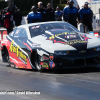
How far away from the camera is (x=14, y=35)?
392 inches

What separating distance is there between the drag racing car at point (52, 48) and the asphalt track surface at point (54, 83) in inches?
9.6

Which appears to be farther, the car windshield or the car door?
the car windshield

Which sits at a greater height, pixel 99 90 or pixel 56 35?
pixel 56 35

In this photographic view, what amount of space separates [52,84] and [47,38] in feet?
6.70

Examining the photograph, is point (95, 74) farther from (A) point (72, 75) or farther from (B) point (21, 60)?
(B) point (21, 60)

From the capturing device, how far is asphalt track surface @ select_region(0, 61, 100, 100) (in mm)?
5711

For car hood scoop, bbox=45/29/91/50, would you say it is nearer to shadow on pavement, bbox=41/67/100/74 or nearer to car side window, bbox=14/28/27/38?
shadow on pavement, bbox=41/67/100/74

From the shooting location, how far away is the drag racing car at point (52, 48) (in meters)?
8.05

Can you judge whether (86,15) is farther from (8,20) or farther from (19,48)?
(19,48)

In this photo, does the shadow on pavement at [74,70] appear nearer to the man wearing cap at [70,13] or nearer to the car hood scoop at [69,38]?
the car hood scoop at [69,38]

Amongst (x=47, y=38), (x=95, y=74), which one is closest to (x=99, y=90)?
→ (x=95, y=74)

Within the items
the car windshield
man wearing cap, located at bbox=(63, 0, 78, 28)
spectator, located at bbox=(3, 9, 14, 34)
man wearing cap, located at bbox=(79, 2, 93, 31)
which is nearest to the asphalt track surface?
the car windshield

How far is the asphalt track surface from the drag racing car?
245 millimetres

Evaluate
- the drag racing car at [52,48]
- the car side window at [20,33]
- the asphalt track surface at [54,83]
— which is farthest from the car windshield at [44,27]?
the asphalt track surface at [54,83]
